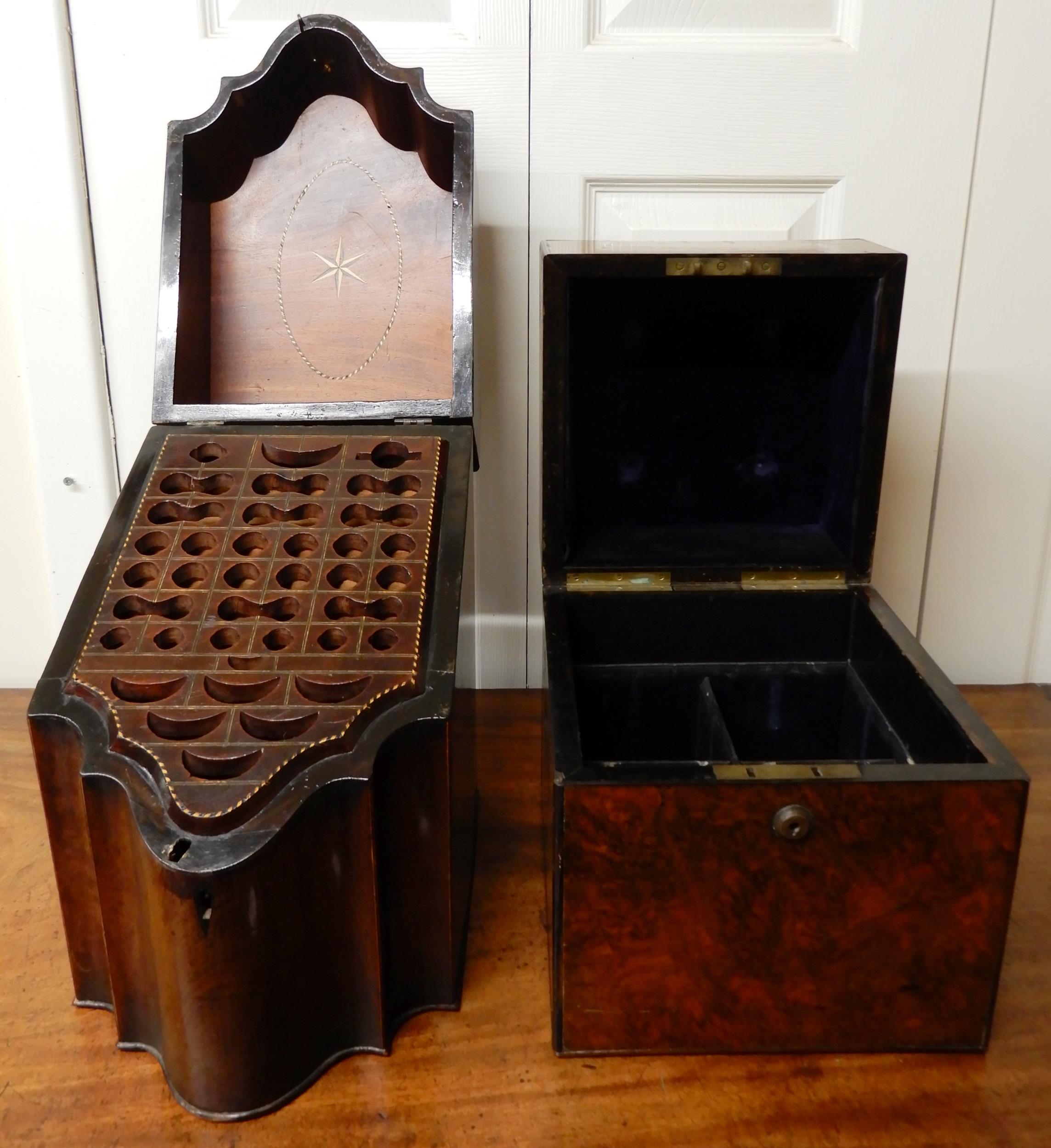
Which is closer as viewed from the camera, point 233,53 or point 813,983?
point 813,983

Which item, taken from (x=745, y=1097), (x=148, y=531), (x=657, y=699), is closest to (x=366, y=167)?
(x=148, y=531)

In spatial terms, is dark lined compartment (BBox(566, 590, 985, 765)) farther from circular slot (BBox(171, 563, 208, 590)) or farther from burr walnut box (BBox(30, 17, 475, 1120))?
circular slot (BBox(171, 563, 208, 590))

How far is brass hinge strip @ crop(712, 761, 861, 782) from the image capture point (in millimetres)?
780

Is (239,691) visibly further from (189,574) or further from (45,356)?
(45,356)

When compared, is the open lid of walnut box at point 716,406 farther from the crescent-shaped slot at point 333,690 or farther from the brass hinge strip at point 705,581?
the crescent-shaped slot at point 333,690

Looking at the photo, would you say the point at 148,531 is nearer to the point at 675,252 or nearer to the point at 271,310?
the point at 271,310

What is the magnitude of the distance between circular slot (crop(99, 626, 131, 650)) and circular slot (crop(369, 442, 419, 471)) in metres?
0.28

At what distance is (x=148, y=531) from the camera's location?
3.14 ft

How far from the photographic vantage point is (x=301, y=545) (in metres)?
0.96

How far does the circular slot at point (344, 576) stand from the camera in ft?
3.01

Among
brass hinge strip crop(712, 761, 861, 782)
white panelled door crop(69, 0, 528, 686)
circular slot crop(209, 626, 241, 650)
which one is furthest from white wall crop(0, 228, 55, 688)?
brass hinge strip crop(712, 761, 861, 782)

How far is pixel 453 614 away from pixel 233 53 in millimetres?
735

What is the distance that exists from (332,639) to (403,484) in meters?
0.20

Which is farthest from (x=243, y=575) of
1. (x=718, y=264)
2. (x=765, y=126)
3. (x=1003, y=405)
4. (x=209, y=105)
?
(x=1003, y=405)
